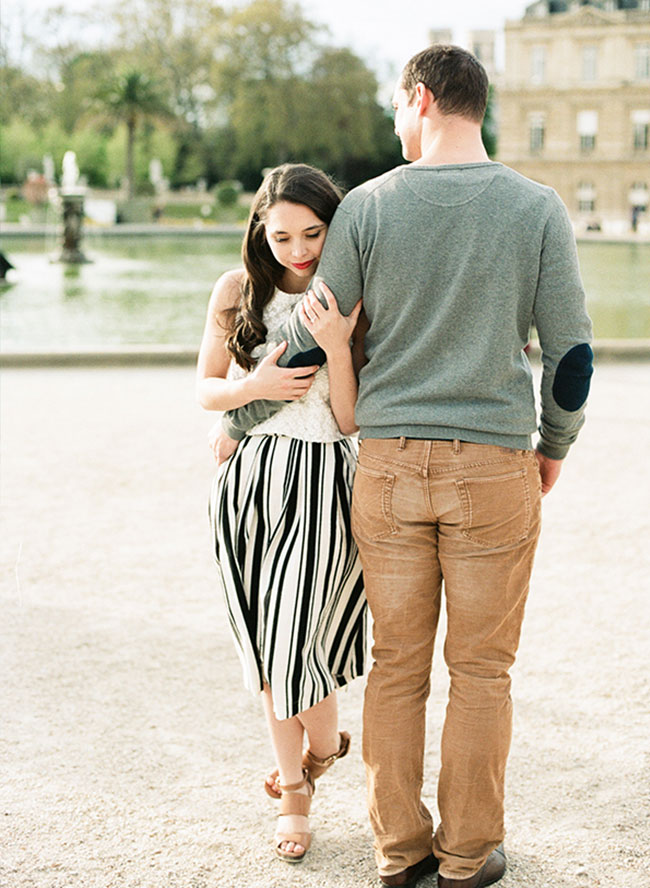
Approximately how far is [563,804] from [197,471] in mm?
3460

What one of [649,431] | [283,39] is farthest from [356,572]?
[283,39]

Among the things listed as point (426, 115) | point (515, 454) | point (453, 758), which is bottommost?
point (453, 758)

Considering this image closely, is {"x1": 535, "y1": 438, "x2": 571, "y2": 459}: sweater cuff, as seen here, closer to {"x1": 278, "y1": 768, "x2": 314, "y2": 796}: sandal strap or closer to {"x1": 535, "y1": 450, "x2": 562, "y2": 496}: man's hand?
{"x1": 535, "y1": 450, "x2": 562, "y2": 496}: man's hand

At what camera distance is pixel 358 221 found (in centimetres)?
223

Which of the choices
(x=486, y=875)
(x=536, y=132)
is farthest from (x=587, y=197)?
(x=486, y=875)

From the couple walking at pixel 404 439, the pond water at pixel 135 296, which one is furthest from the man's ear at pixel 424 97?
the pond water at pixel 135 296

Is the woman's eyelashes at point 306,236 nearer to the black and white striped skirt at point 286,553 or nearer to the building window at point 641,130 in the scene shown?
the black and white striped skirt at point 286,553

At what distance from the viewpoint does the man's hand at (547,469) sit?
2484mm

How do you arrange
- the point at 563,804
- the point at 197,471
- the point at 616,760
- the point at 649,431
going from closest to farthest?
the point at 563,804
the point at 616,760
the point at 197,471
the point at 649,431

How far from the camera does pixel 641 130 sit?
58.9 meters

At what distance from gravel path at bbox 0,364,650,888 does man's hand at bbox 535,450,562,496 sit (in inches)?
34.7

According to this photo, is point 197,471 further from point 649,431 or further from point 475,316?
point 475,316

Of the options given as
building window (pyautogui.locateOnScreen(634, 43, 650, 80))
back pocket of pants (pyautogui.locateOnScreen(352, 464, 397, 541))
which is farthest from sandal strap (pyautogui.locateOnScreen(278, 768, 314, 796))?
building window (pyautogui.locateOnScreen(634, 43, 650, 80))

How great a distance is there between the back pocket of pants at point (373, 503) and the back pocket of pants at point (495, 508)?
0.52ft
